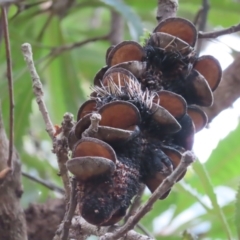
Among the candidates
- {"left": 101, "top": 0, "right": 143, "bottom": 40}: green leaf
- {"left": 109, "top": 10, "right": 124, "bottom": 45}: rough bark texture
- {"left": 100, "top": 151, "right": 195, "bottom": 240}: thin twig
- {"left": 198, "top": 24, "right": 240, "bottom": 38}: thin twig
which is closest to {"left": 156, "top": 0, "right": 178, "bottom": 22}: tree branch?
{"left": 198, "top": 24, "right": 240, "bottom": 38}: thin twig

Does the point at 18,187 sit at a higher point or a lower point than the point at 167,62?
lower

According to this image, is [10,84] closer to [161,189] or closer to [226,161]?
[161,189]

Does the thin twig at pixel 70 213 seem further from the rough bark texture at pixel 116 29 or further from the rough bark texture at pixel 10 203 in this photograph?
the rough bark texture at pixel 116 29

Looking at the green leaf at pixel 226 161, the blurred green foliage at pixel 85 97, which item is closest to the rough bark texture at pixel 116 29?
the blurred green foliage at pixel 85 97

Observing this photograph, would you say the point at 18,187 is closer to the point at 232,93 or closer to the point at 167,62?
the point at 167,62

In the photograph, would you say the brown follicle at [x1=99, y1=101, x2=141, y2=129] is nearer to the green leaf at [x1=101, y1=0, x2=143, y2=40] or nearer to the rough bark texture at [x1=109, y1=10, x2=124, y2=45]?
the green leaf at [x1=101, y1=0, x2=143, y2=40]

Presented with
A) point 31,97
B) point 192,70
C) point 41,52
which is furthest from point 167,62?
point 41,52

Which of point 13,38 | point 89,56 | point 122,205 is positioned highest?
point 122,205

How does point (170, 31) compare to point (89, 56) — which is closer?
point (170, 31)
